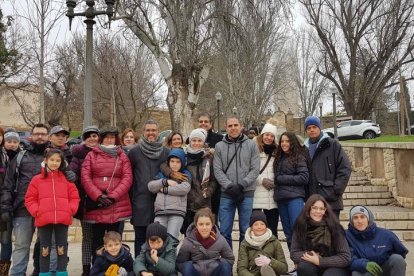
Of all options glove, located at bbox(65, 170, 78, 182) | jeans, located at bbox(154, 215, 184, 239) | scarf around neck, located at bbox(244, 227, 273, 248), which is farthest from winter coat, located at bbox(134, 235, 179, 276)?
glove, located at bbox(65, 170, 78, 182)

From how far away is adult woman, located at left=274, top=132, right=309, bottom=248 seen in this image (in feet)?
16.7

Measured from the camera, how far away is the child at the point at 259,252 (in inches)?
173

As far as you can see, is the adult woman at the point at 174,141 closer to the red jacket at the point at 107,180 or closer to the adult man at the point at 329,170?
the red jacket at the point at 107,180

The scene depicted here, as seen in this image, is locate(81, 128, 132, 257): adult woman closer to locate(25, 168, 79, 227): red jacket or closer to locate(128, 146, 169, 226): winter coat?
locate(128, 146, 169, 226): winter coat

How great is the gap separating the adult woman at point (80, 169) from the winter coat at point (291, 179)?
7.41 ft

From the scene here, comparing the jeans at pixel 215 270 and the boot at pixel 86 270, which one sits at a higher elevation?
the jeans at pixel 215 270

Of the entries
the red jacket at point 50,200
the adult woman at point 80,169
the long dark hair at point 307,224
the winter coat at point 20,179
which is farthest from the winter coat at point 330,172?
the winter coat at point 20,179

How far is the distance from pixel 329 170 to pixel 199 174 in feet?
5.06

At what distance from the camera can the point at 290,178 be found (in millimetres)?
5059

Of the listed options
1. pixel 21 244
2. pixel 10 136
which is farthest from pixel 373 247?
pixel 10 136

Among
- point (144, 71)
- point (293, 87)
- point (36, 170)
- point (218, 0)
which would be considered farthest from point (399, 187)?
point (293, 87)

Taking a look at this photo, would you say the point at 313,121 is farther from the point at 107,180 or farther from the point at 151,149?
the point at 107,180

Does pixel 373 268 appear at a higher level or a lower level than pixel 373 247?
lower

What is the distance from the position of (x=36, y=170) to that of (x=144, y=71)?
2569 cm
